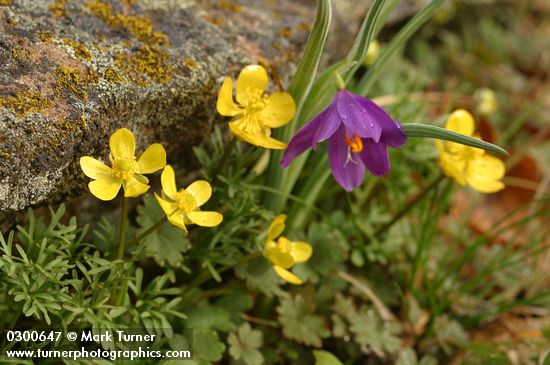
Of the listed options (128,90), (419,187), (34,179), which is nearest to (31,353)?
(34,179)

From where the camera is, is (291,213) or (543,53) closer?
(291,213)

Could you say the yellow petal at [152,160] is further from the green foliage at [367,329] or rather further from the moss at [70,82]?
the green foliage at [367,329]

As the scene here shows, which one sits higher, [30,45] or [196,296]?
[30,45]

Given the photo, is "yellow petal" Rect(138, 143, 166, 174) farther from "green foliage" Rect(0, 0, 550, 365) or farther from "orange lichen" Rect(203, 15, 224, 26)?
"orange lichen" Rect(203, 15, 224, 26)

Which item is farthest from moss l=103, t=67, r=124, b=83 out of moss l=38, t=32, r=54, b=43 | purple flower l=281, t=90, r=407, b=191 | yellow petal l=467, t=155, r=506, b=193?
yellow petal l=467, t=155, r=506, b=193

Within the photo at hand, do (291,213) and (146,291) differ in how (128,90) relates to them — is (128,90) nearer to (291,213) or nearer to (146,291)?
(146,291)

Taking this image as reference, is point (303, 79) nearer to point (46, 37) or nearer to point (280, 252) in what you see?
point (280, 252)
